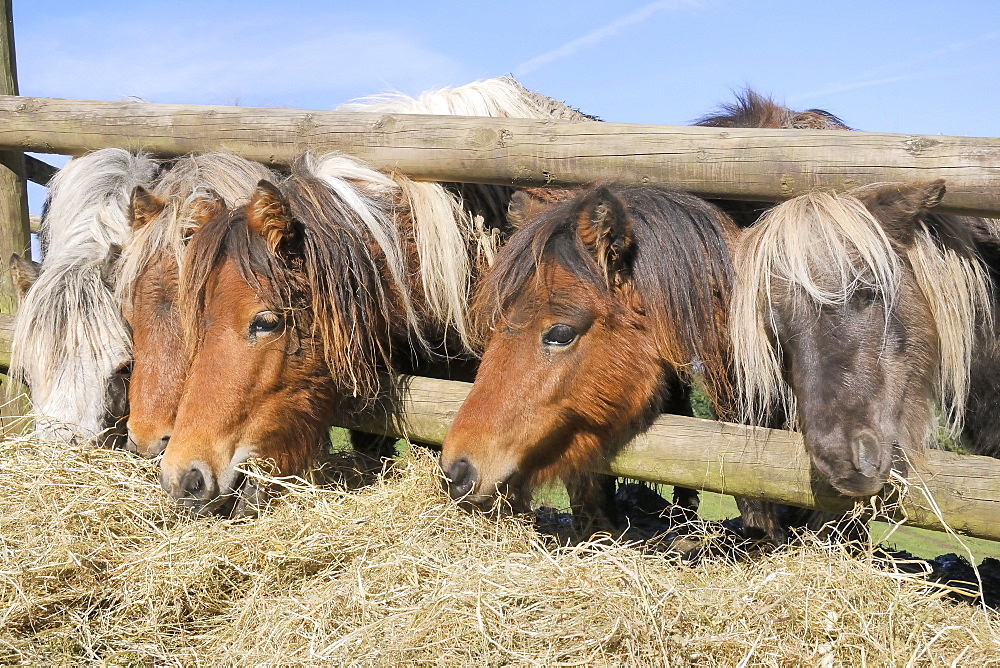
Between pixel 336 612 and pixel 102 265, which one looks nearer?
pixel 336 612

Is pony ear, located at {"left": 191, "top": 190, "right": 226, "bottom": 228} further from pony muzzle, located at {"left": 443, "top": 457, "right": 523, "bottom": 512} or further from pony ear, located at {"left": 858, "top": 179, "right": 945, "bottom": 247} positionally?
pony ear, located at {"left": 858, "top": 179, "right": 945, "bottom": 247}

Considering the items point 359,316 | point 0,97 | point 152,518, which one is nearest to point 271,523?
point 152,518

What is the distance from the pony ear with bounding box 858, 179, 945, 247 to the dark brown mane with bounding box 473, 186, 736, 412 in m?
0.52

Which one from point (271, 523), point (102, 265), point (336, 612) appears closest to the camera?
point (336, 612)

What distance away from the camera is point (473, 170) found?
3.27 meters

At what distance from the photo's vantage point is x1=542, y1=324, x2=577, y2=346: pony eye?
2.80m

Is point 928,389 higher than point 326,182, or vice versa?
point 326,182

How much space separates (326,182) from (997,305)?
102 inches

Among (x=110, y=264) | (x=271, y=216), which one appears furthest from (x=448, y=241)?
(x=110, y=264)

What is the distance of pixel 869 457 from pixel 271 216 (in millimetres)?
2182

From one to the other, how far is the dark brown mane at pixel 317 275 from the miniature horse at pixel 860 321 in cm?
141

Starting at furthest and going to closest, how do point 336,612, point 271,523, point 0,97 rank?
point 0,97, point 271,523, point 336,612

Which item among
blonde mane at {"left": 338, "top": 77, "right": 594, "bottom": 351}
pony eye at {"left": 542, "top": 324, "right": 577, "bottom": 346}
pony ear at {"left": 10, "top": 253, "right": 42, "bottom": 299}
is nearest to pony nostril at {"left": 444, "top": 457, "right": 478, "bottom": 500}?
pony eye at {"left": 542, "top": 324, "right": 577, "bottom": 346}

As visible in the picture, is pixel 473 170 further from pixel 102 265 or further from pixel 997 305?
pixel 997 305
